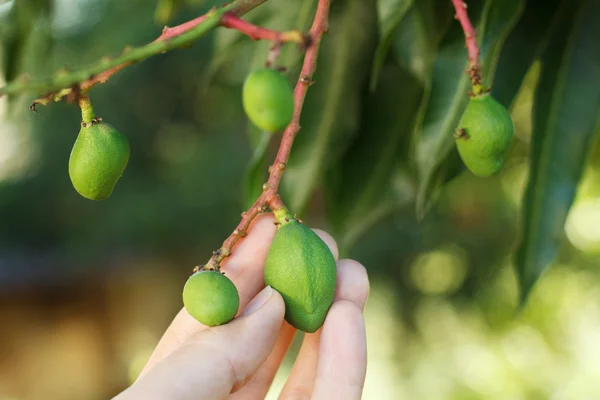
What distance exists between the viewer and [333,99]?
91 cm

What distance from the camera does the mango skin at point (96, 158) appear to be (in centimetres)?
46

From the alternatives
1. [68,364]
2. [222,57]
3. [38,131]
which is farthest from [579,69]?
[68,364]

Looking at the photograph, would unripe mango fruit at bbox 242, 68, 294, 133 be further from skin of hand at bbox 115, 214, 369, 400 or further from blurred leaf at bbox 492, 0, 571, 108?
blurred leaf at bbox 492, 0, 571, 108

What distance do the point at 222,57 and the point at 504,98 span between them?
1.29 ft

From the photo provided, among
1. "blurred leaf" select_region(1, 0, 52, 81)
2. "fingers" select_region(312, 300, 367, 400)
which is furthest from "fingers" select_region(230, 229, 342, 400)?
"blurred leaf" select_region(1, 0, 52, 81)

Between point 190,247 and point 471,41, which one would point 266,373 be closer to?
point 471,41

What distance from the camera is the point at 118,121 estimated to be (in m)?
3.34

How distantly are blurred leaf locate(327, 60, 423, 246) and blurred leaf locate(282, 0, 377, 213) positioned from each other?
1.3 inches

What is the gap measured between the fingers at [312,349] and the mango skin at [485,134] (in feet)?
0.61

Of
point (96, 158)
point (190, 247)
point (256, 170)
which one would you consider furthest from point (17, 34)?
point (190, 247)

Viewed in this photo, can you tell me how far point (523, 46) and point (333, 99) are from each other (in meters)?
0.26

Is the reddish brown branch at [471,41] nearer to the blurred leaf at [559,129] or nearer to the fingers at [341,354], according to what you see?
the fingers at [341,354]

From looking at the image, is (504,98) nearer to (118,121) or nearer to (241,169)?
(241,169)

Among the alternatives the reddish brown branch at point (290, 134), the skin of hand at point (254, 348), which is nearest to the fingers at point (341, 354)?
the skin of hand at point (254, 348)
